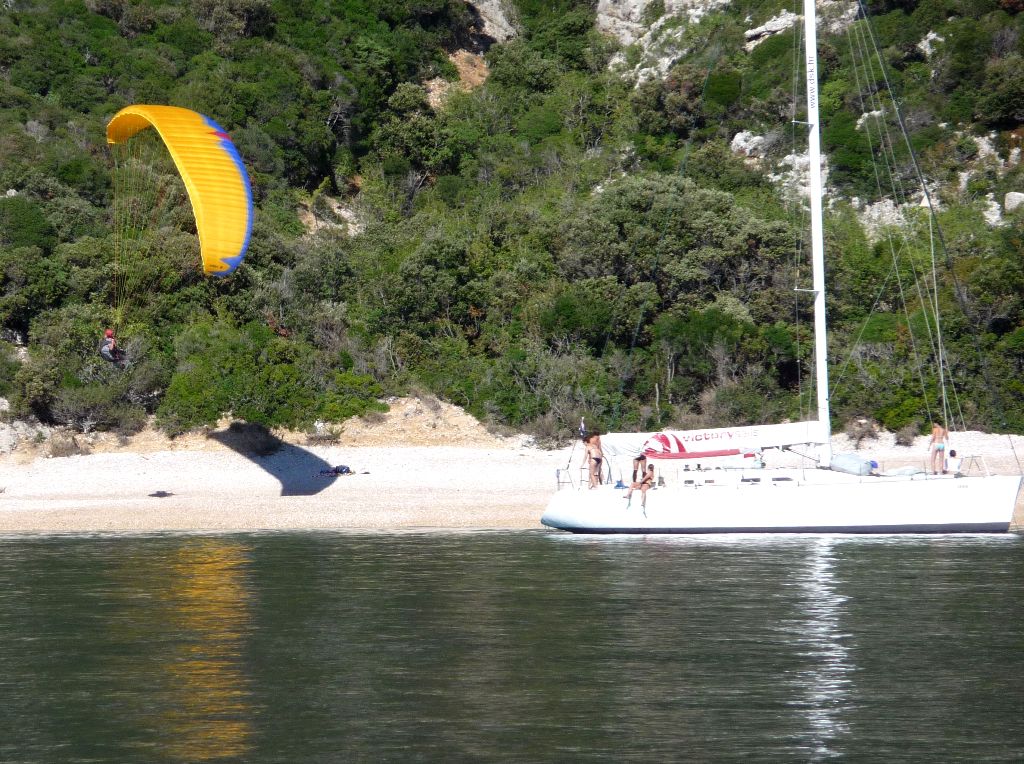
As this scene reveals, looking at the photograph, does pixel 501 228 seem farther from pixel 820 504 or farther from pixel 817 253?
pixel 820 504

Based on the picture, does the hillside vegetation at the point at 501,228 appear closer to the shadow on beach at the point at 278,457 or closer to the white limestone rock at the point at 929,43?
the white limestone rock at the point at 929,43

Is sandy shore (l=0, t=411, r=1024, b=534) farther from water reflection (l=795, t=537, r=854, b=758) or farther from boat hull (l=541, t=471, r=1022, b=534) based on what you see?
water reflection (l=795, t=537, r=854, b=758)

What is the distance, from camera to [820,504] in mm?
22094

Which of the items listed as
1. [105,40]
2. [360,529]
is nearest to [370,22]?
[105,40]

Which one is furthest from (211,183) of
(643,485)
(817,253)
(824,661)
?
Result: (824,661)

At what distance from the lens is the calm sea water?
1055 centimetres

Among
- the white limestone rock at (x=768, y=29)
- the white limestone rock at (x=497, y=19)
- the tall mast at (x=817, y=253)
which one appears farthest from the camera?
the white limestone rock at (x=497, y=19)

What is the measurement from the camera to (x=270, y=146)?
1980 inches

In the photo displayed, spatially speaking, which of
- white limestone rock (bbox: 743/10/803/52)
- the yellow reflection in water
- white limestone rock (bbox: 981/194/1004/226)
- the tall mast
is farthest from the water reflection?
white limestone rock (bbox: 743/10/803/52)

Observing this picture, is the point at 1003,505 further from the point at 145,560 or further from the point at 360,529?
the point at 145,560

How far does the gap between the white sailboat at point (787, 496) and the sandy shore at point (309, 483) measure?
97.0 inches

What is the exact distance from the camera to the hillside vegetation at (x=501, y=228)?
106 ft

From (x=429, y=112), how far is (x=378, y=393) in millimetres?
27760

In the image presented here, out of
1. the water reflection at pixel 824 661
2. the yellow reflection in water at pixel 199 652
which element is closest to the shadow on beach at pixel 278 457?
the yellow reflection in water at pixel 199 652
